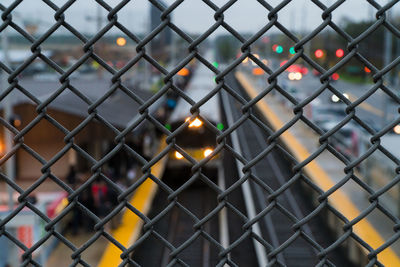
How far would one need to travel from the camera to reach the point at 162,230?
15.6m

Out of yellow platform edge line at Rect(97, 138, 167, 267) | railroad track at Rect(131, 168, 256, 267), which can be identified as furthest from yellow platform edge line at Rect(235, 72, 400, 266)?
yellow platform edge line at Rect(97, 138, 167, 267)

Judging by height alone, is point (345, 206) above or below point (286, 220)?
below

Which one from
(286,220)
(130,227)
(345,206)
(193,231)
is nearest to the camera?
(130,227)

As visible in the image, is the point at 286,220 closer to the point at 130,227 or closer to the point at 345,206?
the point at 345,206

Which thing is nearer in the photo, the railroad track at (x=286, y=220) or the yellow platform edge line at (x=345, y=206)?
the yellow platform edge line at (x=345, y=206)

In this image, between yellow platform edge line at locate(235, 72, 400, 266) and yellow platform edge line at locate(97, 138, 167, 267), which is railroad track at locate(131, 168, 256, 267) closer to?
yellow platform edge line at locate(97, 138, 167, 267)

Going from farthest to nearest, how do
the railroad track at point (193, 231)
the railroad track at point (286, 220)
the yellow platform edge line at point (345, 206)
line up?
the railroad track at point (193, 231) < the railroad track at point (286, 220) < the yellow platform edge line at point (345, 206)

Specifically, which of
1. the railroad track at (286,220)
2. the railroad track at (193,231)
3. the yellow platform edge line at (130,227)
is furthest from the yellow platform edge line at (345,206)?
the yellow platform edge line at (130,227)

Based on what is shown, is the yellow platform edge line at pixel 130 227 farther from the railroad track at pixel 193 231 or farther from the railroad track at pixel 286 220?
the railroad track at pixel 286 220

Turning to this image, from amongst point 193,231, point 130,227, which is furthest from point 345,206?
point 130,227

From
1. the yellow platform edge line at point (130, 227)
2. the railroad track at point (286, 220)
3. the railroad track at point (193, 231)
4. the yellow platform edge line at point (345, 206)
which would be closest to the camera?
the yellow platform edge line at point (345, 206)

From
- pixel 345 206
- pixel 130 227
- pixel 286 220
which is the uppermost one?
pixel 130 227

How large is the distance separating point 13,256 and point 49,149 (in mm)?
4948

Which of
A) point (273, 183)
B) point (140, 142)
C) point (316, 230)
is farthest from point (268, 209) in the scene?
point (273, 183)
